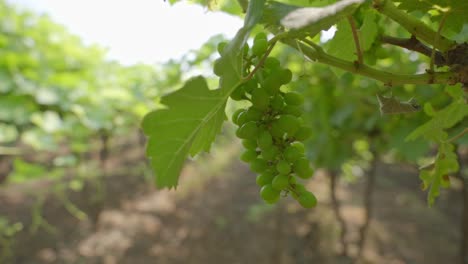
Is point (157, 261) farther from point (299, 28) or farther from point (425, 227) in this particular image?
point (299, 28)

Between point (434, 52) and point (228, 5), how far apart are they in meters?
0.60

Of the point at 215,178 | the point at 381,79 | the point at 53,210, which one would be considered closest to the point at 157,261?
the point at 53,210

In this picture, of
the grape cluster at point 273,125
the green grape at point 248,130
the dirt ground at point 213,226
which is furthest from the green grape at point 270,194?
the dirt ground at point 213,226

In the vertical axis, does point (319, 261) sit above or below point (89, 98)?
below

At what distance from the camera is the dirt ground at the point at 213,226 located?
443 cm

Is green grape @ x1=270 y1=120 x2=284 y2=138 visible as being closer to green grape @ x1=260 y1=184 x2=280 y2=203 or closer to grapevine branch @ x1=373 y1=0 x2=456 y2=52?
green grape @ x1=260 y1=184 x2=280 y2=203

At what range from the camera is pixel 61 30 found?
2811mm

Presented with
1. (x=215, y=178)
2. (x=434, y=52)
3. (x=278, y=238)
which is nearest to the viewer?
(x=434, y=52)

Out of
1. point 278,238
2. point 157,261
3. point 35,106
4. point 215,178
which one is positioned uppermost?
point 35,106

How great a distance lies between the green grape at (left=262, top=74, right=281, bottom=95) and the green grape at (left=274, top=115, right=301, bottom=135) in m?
0.05

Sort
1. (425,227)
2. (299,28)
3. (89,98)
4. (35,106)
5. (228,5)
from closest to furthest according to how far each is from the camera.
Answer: (299,28), (228,5), (35,106), (89,98), (425,227)

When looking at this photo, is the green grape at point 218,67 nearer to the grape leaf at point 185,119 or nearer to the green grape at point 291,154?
the grape leaf at point 185,119

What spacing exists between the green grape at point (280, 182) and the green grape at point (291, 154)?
1.3 inches

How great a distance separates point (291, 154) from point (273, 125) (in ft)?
0.20
